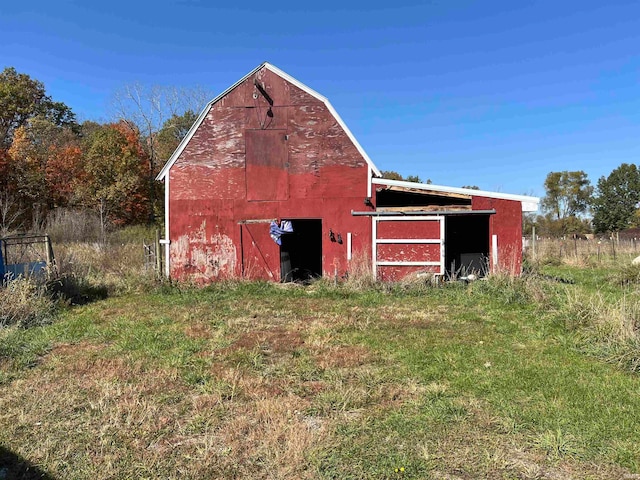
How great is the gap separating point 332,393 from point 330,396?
8 centimetres

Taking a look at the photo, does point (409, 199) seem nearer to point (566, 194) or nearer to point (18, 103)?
point (18, 103)

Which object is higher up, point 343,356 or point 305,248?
point 305,248

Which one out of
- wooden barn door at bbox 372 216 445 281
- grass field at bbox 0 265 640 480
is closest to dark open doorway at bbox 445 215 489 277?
wooden barn door at bbox 372 216 445 281

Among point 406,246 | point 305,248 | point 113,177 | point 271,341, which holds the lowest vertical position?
→ point 271,341

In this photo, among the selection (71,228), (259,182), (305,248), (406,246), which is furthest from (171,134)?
(406,246)

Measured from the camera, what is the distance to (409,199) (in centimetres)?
1424

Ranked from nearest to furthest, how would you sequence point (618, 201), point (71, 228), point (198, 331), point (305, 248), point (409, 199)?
point (198, 331), point (409, 199), point (305, 248), point (71, 228), point (618, 201)

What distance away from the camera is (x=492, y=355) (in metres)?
5.73

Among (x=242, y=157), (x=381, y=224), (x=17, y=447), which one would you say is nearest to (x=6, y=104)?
(x=242, y=157)

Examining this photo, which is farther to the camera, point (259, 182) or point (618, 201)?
point (618, 201)

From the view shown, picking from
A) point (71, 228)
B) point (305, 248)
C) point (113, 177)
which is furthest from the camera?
point (113, 177)

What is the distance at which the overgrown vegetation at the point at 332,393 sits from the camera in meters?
3.29

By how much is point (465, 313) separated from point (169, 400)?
19.3ft

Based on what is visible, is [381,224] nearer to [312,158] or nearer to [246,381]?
[312,158]
